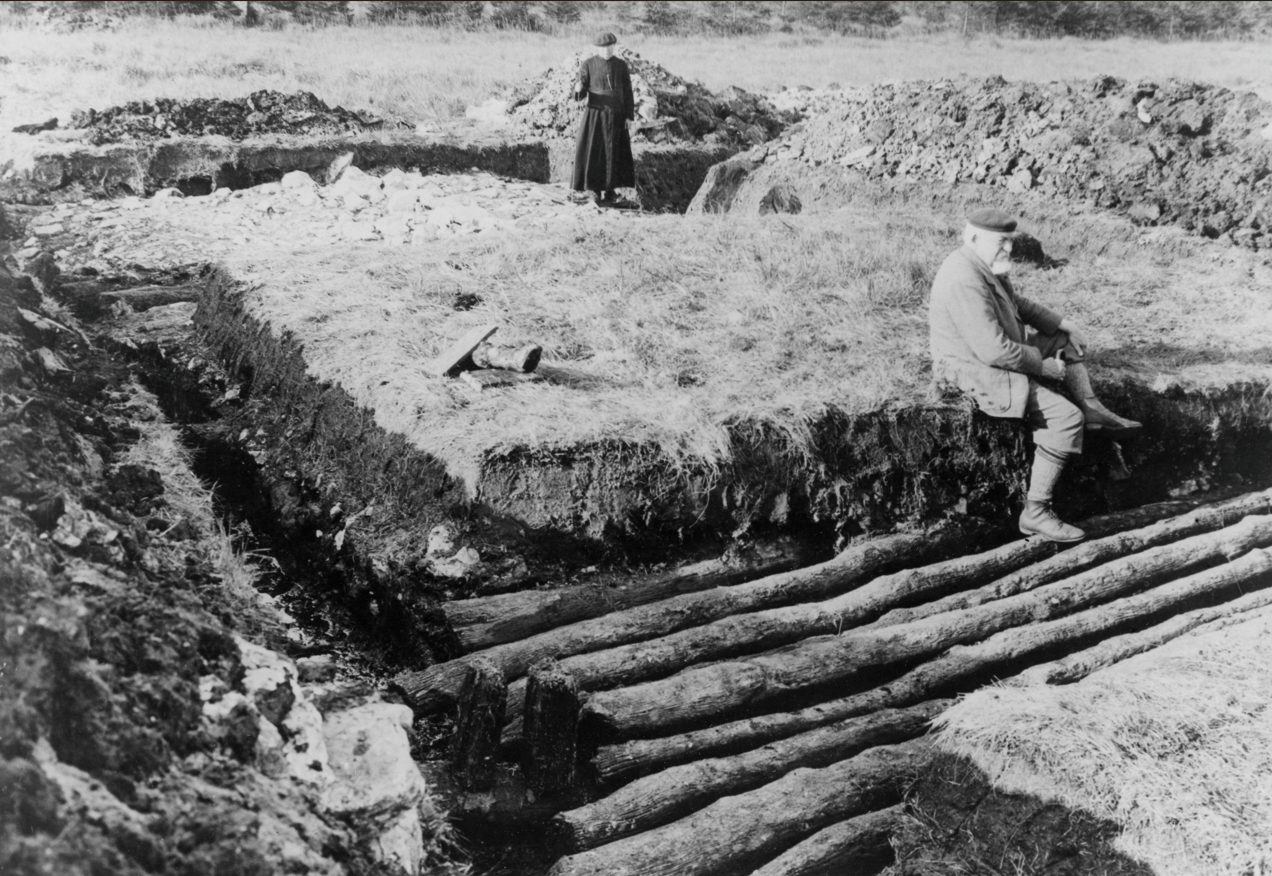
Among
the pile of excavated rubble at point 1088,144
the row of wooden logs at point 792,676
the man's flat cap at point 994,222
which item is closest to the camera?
the row of wooden logs at point 792,676

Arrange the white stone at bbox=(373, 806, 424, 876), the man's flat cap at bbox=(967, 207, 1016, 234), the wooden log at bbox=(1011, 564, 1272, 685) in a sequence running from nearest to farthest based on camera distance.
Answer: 1. the white stone at bbox=(373, 806, 424, 876)
2. the wooden log at bbox=(1011, 564, 1272, 685)
3. the man's flat cap at bbox=(967, 207, 1016, 234)

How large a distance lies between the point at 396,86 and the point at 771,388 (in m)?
9.93

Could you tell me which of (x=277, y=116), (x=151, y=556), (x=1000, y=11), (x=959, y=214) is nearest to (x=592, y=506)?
(x=151, y=556)

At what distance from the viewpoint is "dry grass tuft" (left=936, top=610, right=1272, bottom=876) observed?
320 cm

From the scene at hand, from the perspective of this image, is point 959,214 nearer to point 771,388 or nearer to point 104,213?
point 771,388

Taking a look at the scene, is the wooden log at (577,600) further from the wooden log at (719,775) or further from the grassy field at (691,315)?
the wooden log at (719,775)

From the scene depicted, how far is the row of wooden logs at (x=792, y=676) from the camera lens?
348cm

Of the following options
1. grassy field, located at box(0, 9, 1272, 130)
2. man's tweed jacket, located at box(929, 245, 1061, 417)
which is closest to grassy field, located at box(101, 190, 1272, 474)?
man's tweed jacket, located at box(929, 245, 1061, 417)

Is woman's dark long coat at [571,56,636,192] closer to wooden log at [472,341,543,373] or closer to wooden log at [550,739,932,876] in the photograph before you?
wooden log at [472,341,543,373]

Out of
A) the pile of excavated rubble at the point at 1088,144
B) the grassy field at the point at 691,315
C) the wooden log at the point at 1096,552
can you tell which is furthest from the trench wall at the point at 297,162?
the wooden log at the point at 1096,552

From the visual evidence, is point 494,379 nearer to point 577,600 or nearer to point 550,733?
point 577,600

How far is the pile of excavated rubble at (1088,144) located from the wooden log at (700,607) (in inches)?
226

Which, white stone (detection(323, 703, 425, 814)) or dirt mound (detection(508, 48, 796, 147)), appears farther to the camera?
dirt mound (detection(508, 48, 796, 147))

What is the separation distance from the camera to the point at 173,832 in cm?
237
